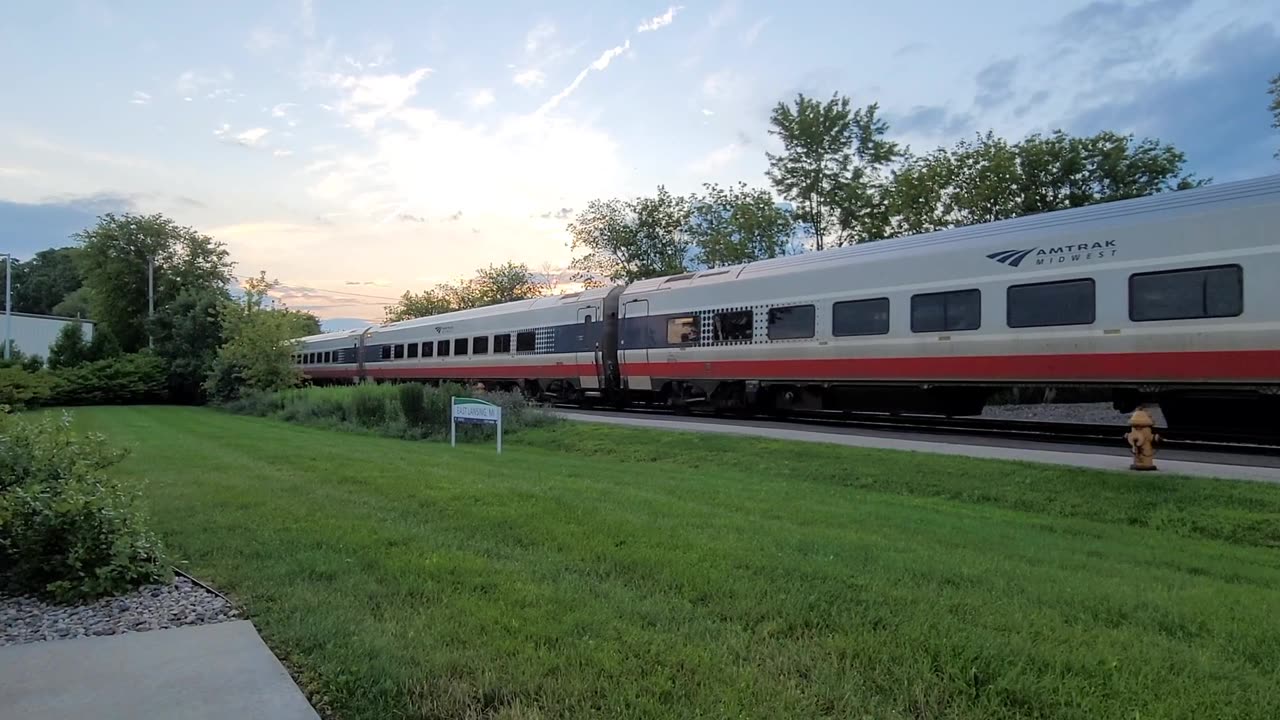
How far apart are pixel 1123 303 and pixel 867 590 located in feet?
32.1

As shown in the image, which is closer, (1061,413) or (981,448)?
(981,448)

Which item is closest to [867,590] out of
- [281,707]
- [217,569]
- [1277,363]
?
[281,707]

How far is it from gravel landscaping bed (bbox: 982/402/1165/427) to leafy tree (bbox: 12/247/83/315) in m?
109

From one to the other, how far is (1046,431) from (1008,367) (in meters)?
1.43

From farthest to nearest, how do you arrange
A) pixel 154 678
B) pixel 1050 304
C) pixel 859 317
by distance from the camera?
1. pixel 859 317
2. pixel 1050 304
3. pixel 154 678

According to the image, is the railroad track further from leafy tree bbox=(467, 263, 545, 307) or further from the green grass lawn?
leafy tree bbox=(467, 263, 545, 307)

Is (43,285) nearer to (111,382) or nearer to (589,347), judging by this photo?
(111,382)

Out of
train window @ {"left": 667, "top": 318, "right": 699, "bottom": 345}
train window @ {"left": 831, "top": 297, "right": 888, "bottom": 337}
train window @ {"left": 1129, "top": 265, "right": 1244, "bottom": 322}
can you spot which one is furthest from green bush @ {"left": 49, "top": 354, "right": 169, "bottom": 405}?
train window @ {"left": 1129, "top": 265, "right": 1244, "bottom": 322}

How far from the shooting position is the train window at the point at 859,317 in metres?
15.3

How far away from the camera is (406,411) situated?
1881cm

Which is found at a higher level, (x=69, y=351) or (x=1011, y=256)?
(x=1011, y=256)

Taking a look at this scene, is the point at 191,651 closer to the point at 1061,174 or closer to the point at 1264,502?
the point at 1264,502

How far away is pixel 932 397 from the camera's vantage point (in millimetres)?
15070

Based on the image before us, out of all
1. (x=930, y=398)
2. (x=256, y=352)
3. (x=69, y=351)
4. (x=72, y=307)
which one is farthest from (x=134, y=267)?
(x=930, y=398)
